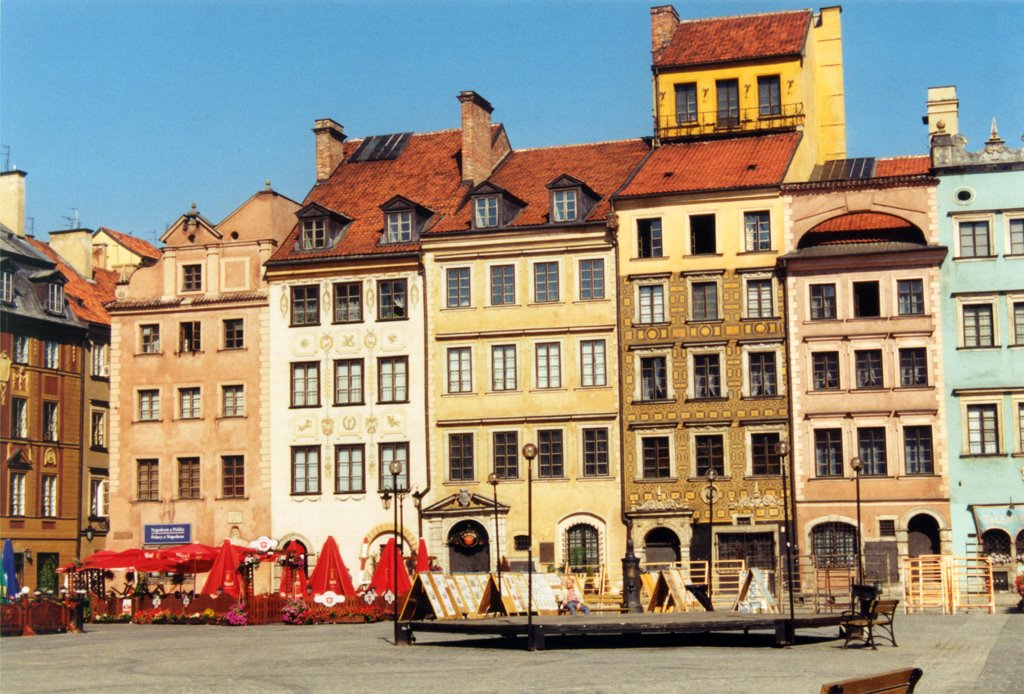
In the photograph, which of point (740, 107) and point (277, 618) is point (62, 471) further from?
point (740, 107)

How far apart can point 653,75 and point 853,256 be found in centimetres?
1066

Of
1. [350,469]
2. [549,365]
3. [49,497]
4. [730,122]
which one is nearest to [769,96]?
[730,122]

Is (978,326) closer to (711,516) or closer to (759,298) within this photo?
(759,298)

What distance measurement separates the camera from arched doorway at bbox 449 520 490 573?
168ft

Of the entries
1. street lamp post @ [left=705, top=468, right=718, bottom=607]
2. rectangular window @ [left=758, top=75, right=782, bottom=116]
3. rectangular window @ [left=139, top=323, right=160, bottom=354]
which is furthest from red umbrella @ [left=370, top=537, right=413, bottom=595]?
rectangular window @ [left=758, top=75, right=782, bottom=116]

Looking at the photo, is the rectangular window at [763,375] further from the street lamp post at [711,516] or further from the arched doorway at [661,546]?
the arched doorway at [661,546]

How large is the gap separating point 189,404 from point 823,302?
2124 centimetres

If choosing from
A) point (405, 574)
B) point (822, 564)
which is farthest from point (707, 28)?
point (405, 574)

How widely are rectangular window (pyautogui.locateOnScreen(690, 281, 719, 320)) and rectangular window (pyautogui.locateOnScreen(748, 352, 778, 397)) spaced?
1.80 m

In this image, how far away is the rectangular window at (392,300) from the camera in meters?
53.2

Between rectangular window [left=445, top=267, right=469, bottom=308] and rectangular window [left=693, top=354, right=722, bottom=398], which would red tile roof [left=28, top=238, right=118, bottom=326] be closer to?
rectangular window [left=445, top=267, right=469, bottom=308]

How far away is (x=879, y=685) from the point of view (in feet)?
43.8

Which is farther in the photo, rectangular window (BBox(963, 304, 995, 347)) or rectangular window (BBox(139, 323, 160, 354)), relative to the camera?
rectangular window (BBox(139, 323, 160, 354))

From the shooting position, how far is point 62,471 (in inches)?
2293
